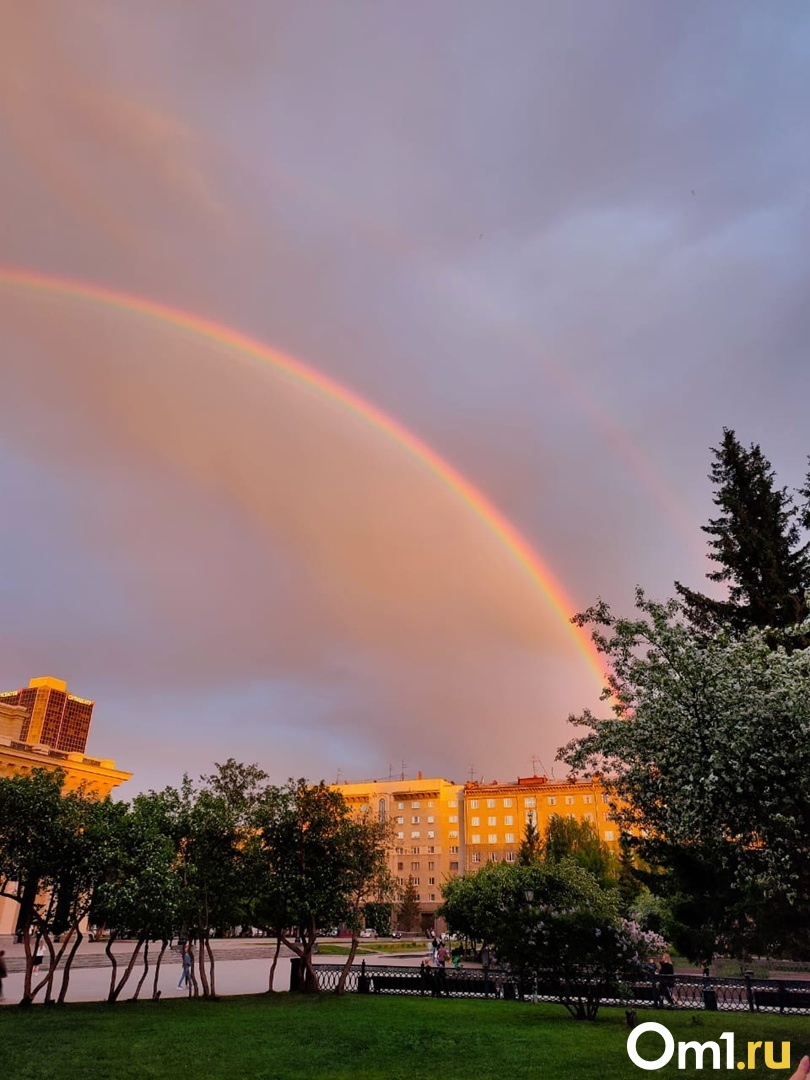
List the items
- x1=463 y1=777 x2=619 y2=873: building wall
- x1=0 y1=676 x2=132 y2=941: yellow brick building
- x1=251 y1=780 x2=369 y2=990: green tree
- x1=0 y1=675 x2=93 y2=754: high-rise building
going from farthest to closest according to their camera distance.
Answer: x1=0 y1=675 x2=93 y2=754: high-rise building
x1=463 y1=777 x2=619 y2=873: building wall
x1=0 y1=676 x2=132 y2=941: yellow brick building
x1=251 y1=780 x2=369 y2=990: green tree

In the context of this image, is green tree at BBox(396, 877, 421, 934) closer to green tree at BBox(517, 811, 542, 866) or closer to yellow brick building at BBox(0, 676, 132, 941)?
green tree at BBox(517, 811, 542, 866)

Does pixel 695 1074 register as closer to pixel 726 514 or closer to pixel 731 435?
pixel 726 514

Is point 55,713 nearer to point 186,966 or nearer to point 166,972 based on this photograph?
point 166,972

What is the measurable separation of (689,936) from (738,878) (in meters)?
13.8

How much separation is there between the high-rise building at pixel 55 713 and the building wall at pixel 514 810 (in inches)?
3993

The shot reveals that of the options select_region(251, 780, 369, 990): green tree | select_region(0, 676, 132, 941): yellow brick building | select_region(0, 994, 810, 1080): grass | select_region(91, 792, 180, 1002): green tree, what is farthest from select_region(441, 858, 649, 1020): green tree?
select_region(0, 676, 132, 941): yellow brick building

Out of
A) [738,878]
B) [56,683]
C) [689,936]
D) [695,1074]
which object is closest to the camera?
[695,1074]

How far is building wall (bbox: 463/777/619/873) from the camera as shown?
101 metres

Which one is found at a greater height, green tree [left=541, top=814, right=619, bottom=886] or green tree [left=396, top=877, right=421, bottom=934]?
green tree [left=541, top=814, right=619, bottom=886]

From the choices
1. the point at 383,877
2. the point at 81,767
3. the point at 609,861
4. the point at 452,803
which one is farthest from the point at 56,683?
the point at 383,877

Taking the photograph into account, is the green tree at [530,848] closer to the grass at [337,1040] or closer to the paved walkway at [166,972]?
the paved walkway at [166,972]

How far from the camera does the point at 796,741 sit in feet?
39.8

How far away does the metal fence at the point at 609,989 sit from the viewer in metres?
20.3

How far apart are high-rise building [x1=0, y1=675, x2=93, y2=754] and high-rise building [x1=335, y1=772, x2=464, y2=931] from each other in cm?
8833
